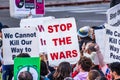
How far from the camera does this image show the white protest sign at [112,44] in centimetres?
952

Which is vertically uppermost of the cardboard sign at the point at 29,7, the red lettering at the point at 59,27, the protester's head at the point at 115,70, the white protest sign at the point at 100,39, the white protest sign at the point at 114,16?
the white protest sign at the point at 114,16

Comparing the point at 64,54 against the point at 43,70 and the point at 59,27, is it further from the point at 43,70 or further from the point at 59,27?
the point at 43,70

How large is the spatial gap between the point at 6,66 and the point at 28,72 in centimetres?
150

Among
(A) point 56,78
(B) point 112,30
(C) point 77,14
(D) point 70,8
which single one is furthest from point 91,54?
(D) point 70,8

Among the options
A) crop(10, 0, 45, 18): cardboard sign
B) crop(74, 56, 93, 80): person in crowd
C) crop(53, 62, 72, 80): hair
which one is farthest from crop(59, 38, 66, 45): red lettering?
crop(10, 0, 45, 18): cardboard sign

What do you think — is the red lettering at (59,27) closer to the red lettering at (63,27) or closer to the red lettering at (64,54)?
the red lettering at (63,27)

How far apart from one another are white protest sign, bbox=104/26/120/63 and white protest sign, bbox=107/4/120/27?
98cm

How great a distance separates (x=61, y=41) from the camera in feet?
33.9

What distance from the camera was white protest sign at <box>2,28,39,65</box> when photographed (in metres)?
10.0

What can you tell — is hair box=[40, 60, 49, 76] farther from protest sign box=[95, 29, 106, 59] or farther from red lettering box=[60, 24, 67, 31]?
protest sign box=[95, 29, 106, 59]

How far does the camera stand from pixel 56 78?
8.76 meters

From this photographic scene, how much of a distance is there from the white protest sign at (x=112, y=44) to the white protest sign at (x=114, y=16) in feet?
3.23

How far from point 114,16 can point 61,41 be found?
1226 millimetres

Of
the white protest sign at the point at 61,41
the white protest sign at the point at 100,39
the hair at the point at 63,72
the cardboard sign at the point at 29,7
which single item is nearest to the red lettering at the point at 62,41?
the white protest sign at the point at 61,41
